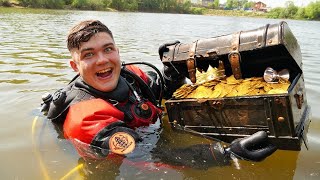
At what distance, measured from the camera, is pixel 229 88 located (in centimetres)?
314

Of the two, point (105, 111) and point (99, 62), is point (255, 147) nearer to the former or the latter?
point (105, 111)

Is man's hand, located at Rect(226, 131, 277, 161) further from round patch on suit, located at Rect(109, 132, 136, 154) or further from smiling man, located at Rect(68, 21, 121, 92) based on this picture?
smiling man, located at Rect(68, 21, 121, 92)

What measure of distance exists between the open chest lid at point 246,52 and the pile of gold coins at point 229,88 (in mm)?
107

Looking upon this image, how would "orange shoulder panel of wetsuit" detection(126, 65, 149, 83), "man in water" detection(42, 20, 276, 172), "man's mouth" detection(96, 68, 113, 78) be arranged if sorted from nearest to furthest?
"man in water" detection(42, 20, 276, 172) → "man's mouth" detection(96, 68, 113, 78) → "orange shoulder panel of wetsuit" detection(126, 65, 149, 83)

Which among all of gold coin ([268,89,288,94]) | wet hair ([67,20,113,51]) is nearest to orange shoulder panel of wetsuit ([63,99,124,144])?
wet hair ([67,20,113,51])

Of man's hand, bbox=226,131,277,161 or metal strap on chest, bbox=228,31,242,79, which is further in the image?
metal strap on chest, bbox=228,31,242,79

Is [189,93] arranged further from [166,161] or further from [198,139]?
[166,161]

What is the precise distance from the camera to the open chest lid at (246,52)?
2.89 meters

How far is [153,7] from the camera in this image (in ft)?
A: 261

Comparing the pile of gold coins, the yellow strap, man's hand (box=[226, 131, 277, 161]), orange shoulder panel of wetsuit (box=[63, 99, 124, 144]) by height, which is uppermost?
the pile of gold coins

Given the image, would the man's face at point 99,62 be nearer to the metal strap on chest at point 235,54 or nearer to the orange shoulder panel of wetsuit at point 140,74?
the orange shoulder panel of wetsuit at point 140,74

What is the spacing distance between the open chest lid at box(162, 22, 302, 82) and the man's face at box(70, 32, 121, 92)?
0.72 meters

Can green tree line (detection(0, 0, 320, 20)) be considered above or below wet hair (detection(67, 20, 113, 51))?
below

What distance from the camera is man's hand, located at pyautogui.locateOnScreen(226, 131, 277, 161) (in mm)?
2766
